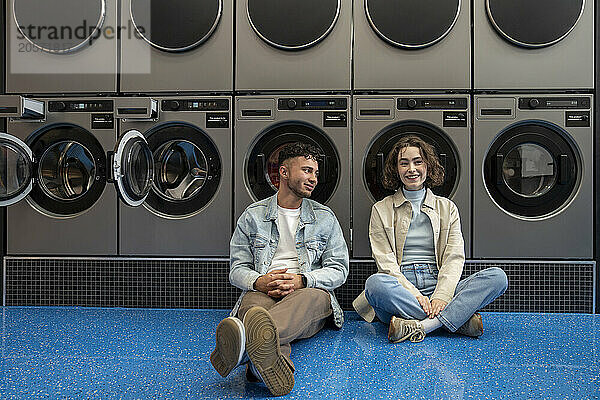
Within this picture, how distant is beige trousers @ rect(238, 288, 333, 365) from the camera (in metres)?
Answer: 2.21

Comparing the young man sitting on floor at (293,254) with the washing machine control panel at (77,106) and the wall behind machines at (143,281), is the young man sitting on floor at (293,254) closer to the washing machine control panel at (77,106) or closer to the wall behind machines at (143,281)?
the wall behind machines at (143,281)

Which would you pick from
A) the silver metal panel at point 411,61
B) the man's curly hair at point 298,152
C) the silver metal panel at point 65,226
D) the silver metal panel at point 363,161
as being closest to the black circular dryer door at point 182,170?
the silver metal panel at point 65,226

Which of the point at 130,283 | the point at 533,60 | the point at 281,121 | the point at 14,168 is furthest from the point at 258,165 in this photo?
the point at 533,60

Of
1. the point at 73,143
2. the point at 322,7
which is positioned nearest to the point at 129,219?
the point at 73,143

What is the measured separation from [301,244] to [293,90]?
0.96 metres

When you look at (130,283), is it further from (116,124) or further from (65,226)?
(116,124)

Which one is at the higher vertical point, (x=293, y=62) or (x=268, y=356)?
(x=293, y=62)

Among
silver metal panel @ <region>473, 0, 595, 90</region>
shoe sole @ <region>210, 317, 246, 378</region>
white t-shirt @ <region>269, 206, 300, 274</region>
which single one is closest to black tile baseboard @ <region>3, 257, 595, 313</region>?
white t-shirt @ <region>269, 206, 300, 274</region>

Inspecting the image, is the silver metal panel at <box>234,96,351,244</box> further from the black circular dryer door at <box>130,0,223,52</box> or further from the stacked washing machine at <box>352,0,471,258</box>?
the black circular dryer door at <box>130,0,223,52</box>

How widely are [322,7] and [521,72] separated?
1195mm

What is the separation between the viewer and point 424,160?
3.00 m

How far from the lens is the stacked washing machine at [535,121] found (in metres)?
3.21

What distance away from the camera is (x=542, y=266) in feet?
10.6

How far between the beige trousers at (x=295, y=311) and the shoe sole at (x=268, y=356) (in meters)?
0.12
